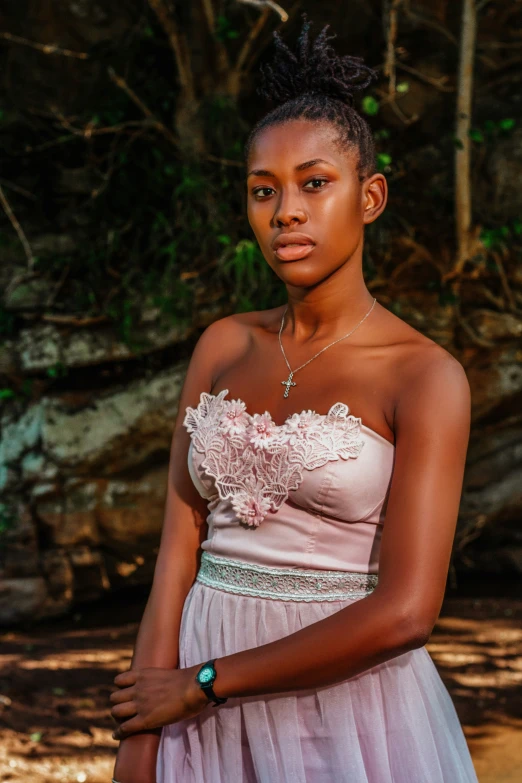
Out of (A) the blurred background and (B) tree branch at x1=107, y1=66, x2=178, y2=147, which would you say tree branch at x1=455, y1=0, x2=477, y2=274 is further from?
(B) tree branch at x1=107, y1=66, x2=178, y2=147

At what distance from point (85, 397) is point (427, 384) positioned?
394 cm

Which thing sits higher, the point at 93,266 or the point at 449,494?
the point at 93,266

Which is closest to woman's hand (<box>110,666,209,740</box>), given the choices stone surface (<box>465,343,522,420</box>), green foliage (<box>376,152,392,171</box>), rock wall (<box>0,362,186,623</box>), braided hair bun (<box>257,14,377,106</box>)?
braided hair bun (<box>257,14,377,106</box>)

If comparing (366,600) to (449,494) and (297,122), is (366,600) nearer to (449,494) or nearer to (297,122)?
(449,494)

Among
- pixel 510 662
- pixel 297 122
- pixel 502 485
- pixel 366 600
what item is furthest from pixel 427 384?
pixel 502 485

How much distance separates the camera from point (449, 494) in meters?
1.36

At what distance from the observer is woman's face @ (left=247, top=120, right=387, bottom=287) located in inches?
57.9

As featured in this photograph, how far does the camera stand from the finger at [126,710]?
1.47 meters

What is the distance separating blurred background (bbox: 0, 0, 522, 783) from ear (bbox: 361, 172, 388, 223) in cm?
318

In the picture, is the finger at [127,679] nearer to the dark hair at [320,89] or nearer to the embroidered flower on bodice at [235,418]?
the embroidered flower on bodice at [235,418]

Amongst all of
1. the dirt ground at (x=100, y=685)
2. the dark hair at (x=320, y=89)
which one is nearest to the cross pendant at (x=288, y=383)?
the dark hair at (x=320, y=89)

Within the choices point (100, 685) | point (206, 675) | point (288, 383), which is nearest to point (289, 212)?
point (288, 383)

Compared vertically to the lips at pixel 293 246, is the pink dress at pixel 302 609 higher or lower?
lower

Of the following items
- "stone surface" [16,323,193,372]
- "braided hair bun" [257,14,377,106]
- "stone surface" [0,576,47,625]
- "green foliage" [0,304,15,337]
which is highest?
"green foliage" [0,304,15,337]
